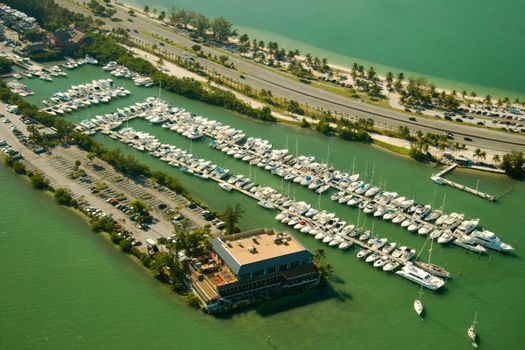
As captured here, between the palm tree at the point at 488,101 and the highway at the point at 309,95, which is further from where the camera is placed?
the palm tree at the point at 488,101

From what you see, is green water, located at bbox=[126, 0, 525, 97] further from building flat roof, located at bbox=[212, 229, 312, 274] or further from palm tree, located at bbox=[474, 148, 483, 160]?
building flat roof, located at bbox=[212, 229, 312, 274]

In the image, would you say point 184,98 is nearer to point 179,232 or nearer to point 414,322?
point 179,232

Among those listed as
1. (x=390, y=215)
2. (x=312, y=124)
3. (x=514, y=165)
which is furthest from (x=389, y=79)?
(x=390, y=215)

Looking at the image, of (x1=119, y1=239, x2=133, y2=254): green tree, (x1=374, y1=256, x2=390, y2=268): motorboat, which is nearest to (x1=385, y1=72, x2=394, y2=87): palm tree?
(x1=374, y1=256, x2=390, y2=268): motorboat

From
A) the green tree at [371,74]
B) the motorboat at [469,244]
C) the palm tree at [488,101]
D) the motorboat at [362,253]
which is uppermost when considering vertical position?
the green tree at [371,74]

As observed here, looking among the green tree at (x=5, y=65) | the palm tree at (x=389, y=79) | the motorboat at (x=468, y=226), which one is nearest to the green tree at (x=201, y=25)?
the green tree at (x=5, y=65)

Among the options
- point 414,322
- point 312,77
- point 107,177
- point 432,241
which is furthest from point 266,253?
point 312,77

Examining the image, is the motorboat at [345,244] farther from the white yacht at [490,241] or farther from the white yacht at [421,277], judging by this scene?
the white yacht at [490,241]
